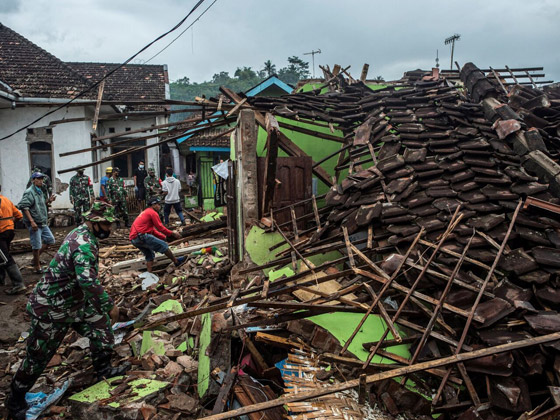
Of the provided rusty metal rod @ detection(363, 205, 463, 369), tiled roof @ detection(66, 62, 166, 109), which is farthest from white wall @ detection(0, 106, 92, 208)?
rusty metal rod @ detection(363, 205, 463, 369)

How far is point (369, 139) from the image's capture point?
24.8 ft

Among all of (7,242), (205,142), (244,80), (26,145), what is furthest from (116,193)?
(244,80)

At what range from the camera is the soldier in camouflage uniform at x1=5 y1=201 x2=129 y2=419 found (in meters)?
4.07

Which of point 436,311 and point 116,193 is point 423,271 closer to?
point 436,311

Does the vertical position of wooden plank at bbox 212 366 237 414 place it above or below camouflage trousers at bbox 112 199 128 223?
below

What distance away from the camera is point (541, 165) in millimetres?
5484

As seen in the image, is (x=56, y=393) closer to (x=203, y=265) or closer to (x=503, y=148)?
(x=203, y=265)

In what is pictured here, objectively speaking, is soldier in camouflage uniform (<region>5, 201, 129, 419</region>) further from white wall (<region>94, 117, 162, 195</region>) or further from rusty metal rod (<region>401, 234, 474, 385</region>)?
white wall (<region>94, 117, 162, 195</region>)

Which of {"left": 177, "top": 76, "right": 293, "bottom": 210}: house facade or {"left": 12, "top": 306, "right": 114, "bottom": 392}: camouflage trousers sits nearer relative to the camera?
{"left": 12, "top": 306, "right": 114, "bottom": 392}: camouflage trousers

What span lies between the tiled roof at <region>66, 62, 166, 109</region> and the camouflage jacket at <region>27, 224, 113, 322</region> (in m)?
17.0

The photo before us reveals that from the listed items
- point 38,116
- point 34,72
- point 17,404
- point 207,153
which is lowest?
point 17,404

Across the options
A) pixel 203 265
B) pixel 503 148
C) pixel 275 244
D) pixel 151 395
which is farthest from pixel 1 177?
pixel 503 148

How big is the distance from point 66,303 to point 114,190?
961 cm

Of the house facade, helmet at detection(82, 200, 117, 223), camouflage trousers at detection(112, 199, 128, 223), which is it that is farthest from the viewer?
the house facade
